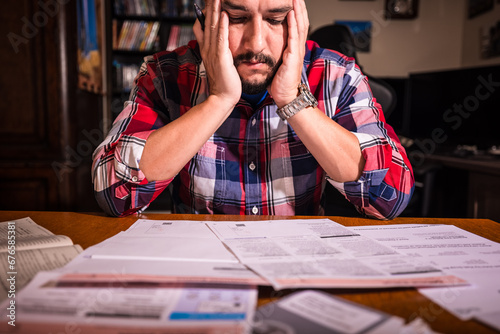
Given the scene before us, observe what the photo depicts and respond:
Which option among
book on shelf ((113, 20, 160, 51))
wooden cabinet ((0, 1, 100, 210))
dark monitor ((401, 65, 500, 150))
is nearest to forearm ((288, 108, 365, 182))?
wooden cabinet ((0, 1, 100, 210))

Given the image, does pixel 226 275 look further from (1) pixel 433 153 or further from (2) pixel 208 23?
(1) pixel 433 153

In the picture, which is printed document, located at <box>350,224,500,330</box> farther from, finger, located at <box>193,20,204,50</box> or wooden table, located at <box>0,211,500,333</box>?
finger, located at <box>193,20,204,50</box>

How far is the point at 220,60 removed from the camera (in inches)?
33.3

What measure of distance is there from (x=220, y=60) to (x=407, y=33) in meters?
3.04

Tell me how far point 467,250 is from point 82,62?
7.02 feet

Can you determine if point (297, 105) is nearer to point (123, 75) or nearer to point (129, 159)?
point (129, 159)

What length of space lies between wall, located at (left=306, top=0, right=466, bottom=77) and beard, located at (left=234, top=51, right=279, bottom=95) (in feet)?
8.76

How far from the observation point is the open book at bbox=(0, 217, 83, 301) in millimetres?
404

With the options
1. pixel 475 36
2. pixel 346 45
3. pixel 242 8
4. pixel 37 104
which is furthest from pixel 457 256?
pixel 475 36

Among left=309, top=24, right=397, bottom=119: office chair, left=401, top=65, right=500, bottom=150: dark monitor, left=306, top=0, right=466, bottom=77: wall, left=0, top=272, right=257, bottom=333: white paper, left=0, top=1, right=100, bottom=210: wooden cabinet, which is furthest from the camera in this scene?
left=306, top=0, right=466, bottom=77: wall

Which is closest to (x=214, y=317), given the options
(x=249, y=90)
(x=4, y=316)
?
(x=4, y=316)

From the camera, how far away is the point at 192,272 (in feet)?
1.38

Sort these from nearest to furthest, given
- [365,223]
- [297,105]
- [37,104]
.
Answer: [365,223] → [297,105] → [37,104]

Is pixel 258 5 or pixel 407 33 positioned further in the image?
pixel 407 33
